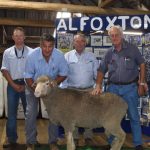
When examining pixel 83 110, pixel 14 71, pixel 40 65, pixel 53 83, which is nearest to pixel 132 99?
pixel 83 110

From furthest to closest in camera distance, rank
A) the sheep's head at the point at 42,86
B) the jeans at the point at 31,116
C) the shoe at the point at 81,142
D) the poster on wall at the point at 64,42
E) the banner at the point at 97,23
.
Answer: the poster on wall at the point at 64,42
the banner at the point at 97,23
the shoe at the point at 81,142
the jeans at the point at 31,116
the sheep's head at the point at 42,86

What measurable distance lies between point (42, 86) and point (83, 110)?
2.16 ft

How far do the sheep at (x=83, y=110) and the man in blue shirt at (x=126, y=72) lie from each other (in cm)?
28

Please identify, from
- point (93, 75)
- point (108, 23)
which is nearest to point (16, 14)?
point (108, 23)

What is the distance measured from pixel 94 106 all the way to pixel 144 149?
1307 millimetres

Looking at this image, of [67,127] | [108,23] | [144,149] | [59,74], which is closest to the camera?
[67,127]

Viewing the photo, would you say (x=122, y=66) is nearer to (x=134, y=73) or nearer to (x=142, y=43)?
(x=134, y=73)

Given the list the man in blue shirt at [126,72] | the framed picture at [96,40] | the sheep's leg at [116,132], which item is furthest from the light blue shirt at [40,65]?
the framed picture at [96,40]

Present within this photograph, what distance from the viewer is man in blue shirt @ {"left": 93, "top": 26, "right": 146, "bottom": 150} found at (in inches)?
214

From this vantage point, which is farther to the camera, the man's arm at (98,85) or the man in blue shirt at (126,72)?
the man in blue shirt at (126,72)

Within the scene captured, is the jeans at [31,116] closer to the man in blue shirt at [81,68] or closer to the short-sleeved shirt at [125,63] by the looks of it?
the man in blue shirt at [81,68]

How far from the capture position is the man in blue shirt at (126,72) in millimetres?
5445

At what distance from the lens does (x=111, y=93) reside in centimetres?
533

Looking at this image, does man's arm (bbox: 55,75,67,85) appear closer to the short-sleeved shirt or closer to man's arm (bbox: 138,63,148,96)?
the short-sleeved shirt
